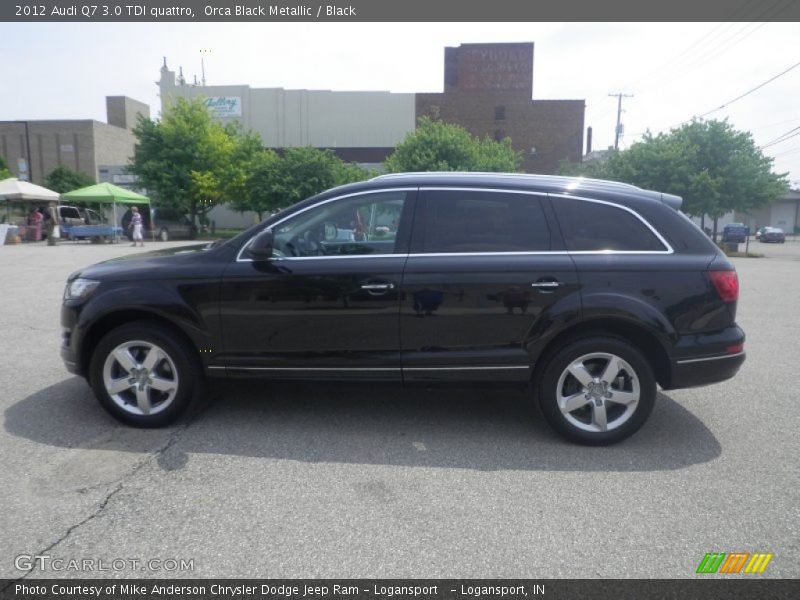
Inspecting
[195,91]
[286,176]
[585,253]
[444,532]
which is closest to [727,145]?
[286,176]

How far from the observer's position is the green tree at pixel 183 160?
118ft

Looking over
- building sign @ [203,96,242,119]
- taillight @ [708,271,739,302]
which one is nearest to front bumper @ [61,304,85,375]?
taillight @ [708,271,739,302]

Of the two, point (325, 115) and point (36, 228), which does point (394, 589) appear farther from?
point (325, 115)

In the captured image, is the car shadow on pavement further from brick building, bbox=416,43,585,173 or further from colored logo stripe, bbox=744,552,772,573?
brick building, bbox=416,43,585,173

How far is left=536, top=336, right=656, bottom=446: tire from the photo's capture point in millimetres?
4254

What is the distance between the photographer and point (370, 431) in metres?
4.58

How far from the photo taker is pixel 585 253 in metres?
4.32

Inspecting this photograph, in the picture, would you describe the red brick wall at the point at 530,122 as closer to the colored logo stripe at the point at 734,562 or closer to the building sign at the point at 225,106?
the building sign at the point at 225,106

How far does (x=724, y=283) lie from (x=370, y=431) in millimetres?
2782

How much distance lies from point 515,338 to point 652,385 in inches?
40.0

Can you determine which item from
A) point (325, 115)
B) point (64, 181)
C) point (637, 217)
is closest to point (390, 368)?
point (637, 217)

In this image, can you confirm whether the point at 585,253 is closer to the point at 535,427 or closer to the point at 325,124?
the point at 535,427

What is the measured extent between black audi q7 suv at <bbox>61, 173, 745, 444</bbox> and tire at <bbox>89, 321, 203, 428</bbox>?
0.01 meters

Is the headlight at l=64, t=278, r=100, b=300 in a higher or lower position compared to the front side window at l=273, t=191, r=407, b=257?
lower
